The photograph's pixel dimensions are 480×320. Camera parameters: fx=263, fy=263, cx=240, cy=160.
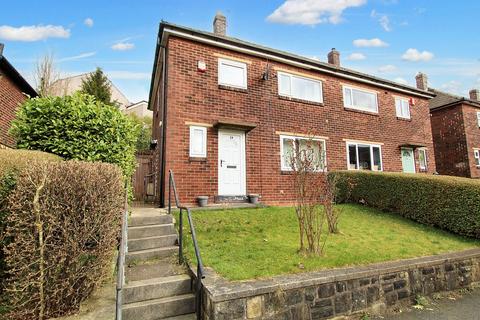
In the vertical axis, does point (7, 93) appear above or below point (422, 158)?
above

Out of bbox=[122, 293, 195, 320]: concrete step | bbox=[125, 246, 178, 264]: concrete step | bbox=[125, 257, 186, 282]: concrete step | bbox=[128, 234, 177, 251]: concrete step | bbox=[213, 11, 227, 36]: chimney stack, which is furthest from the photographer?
bbox=[213, 11, 227, 36]: chimney stack

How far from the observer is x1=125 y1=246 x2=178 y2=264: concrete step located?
458 centimetres

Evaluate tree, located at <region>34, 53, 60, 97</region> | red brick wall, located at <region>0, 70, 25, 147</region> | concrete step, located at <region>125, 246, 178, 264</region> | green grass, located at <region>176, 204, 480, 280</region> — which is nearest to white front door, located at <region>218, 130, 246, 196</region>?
green grass, located at <region>176, 204, 480, 280</region>

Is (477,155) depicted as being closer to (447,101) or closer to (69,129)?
(447,101)

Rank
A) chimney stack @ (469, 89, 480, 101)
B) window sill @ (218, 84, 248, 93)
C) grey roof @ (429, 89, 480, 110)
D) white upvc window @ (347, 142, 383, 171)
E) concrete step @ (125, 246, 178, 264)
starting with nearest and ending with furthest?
concrete step @ (125, 246, 178, 264)
window sill @ (218, 84, 248, 93)
white upvc window @ (347, 142, 383, 171)
grey roof @ (429, 89, 480, 110)
chimney stack @ (469, 89, 480, 101)

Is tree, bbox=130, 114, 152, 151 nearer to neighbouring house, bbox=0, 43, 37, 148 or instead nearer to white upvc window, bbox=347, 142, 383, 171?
neighbouring house, bbox=0, 43, 37, 148

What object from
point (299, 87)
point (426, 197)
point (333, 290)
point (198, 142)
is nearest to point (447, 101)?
point (299, 87)

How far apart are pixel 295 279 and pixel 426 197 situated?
21.0 ft

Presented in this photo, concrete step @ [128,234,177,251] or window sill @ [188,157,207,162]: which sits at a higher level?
window sill @ [188,157,207,162]

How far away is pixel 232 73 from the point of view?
10039 millimetres

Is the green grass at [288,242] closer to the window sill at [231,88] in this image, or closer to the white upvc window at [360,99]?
the window sill at [231,88]

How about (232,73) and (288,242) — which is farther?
(232,73)

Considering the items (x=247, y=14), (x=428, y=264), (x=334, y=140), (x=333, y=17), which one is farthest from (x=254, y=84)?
(x=428, y=264)

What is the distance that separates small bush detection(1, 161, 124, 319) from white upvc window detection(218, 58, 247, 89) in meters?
7.12
